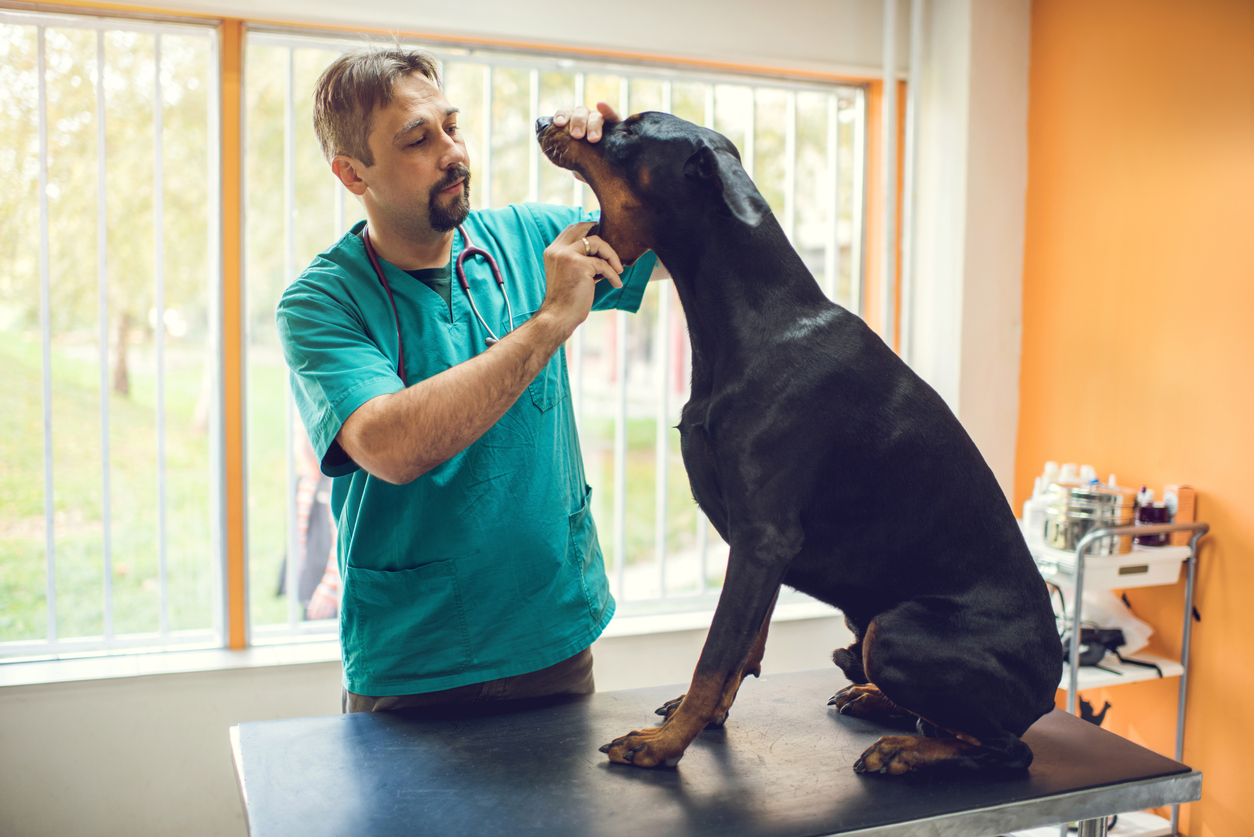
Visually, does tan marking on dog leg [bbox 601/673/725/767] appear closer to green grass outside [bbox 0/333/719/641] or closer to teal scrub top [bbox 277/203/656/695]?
teal scrub top [bbox 277/203/656/695]

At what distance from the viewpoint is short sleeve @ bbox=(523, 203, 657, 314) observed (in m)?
1.71

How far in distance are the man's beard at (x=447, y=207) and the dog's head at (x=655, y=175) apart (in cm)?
31

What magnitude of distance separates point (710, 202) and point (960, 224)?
2111 mm

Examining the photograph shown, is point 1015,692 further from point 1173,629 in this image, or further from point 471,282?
point 1173,629

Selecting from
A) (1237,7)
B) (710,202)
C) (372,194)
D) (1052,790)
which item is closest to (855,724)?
(1052,790)

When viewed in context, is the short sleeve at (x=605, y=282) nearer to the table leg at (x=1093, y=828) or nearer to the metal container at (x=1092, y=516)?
the table leg at (x=1093, y=828)

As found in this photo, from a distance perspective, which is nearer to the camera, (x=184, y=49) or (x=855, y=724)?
(x=855, y=724)

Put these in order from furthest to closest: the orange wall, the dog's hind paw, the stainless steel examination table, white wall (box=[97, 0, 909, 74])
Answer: white wall (box=[97, 0, 909, 74]), the orange wall, the dog's hind paw, the stainless steel examination table

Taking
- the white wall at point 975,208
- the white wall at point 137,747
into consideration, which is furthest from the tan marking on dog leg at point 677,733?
the white wall at point 975,208

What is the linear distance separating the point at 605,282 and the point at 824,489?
2.21ft

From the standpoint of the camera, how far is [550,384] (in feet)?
5.35

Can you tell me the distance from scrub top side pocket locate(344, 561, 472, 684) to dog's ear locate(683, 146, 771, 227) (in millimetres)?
760

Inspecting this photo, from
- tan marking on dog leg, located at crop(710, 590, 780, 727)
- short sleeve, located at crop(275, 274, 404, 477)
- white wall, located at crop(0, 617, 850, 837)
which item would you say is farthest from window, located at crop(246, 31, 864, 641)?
tan marking on dog leg, located at crop(710, 590, 780, 727)

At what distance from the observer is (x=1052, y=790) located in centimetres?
120
